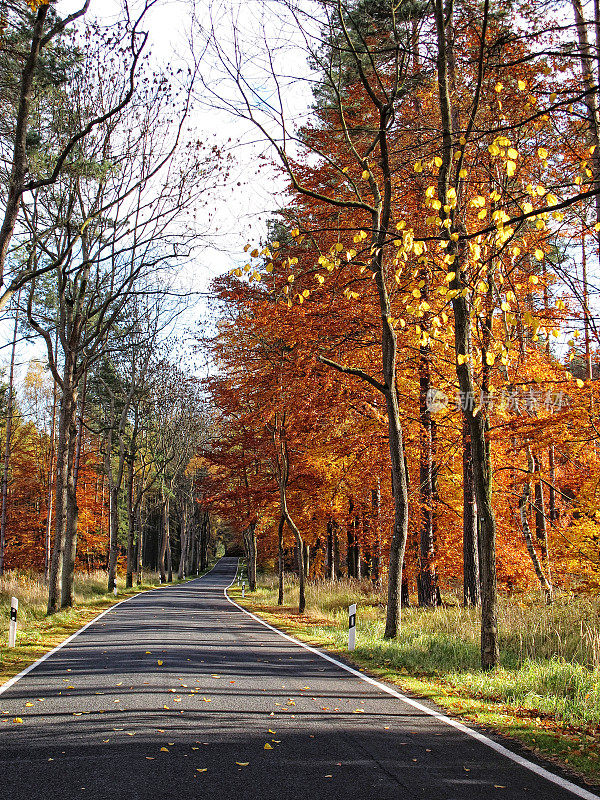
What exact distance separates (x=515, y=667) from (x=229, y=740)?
5.44 meters

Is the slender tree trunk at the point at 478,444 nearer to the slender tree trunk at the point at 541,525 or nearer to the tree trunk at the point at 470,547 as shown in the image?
the tree trunk at the point at 470,547

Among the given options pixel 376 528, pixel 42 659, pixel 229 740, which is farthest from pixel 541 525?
pixel 229 740

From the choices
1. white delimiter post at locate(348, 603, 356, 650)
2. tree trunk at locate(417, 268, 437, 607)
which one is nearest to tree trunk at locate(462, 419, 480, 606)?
tree trunk at locate(417, 268, 437, 607)

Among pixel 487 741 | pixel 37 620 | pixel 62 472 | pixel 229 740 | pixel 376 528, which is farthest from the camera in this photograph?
pixel 376 528

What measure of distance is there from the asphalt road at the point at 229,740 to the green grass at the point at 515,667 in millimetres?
723

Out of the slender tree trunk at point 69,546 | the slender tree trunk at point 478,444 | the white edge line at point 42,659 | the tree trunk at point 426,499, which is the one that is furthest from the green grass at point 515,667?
the slender tree trunk at point 69,546

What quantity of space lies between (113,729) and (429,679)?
15.7ft

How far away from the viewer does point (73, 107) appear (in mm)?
15547

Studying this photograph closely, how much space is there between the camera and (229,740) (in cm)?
584

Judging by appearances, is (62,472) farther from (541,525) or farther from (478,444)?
(541,525)

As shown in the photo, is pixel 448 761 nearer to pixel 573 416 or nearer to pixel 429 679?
pixel 429 679

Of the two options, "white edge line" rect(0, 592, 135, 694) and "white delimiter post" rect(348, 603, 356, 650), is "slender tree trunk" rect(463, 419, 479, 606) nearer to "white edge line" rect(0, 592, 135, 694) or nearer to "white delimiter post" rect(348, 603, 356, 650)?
"white delimiter post" rect(348, 603, 356, 650)

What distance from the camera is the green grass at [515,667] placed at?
6.61 metres

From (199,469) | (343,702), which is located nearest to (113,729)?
(343,702)
